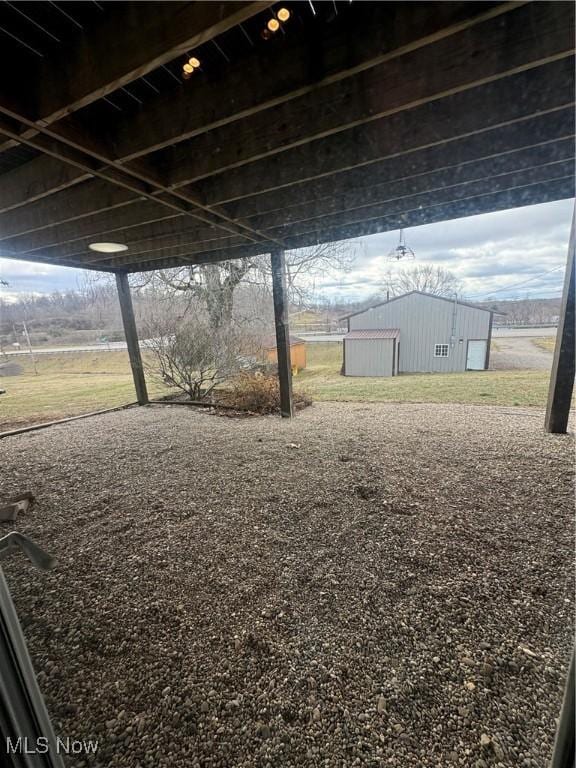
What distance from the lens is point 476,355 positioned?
268 inches


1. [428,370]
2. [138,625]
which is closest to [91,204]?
[138,625]

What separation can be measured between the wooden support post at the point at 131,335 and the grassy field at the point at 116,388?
0.34 metres

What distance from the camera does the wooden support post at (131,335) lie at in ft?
15.4

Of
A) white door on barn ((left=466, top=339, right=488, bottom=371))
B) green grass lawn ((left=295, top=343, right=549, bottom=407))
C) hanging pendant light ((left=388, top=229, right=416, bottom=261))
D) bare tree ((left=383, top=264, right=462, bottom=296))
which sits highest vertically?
hanging pendant light ((left=388, top=229, right=416, bottom=261))

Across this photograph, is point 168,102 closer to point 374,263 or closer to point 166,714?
point 166,714

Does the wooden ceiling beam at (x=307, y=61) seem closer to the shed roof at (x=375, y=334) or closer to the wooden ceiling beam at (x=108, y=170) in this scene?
the wooden ceiling beam at (x=108, y=170)

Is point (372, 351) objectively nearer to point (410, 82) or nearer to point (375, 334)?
point (375, 334)

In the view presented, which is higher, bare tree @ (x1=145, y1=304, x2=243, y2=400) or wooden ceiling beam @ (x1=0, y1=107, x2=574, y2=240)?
wooden ceiling beam @ (x1=0, y1=107, x2=574, y2=240)

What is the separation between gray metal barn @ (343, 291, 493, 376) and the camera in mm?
6430

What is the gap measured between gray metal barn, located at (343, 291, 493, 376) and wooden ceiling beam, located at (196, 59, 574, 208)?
15.7 ft

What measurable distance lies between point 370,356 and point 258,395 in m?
4.66

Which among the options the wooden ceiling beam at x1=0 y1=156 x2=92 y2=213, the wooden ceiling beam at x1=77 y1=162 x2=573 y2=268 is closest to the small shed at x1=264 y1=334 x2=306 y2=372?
the wooden ceiling beam at x1=77 y1=162 x2=573 y2=268

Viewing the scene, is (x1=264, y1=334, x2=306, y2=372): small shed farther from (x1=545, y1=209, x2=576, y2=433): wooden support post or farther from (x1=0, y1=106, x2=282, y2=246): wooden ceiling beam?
(x1=545, y1=209, x2=576, y2=433): wooden support post

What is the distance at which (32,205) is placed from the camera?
2635 millimetres
